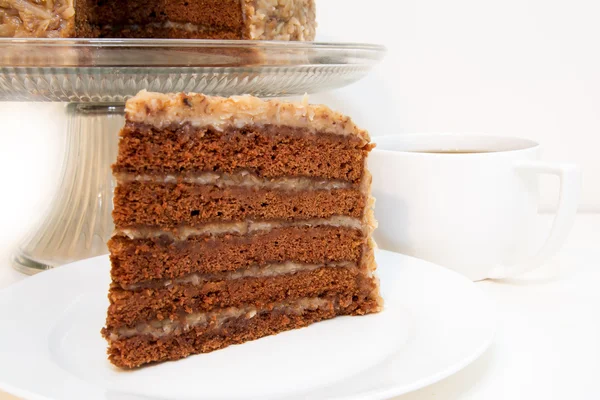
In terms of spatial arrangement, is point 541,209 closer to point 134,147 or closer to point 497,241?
point 497,241

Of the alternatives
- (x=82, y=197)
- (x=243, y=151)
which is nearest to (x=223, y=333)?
(x=243, y=151)

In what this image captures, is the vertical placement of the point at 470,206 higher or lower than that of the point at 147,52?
lower

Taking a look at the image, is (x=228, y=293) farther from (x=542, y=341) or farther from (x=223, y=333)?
(x=542, y=341)

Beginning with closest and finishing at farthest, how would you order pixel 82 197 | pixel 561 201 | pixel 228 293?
pixel 228 293 → pixel 561 201 → pixel 82 197

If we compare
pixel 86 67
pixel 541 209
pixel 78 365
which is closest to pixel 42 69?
pixel 86 67

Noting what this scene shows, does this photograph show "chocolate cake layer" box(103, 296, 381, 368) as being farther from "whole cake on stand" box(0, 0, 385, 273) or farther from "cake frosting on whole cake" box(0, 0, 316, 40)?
"cake frosting on whole cake" box(0, 0, 316, 40)

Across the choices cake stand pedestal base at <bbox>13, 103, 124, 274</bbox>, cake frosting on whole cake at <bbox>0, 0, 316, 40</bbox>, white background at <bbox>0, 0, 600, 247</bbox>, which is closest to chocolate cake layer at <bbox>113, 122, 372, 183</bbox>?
cake frosting on whole cake at <bbox>0, 0, 316, 40</bbox>
